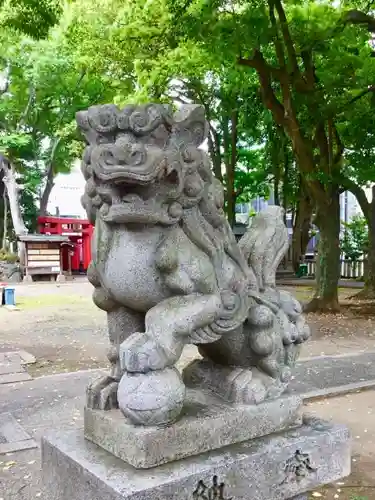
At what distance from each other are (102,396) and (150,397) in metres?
0.42

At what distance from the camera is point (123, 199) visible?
93.1 inches

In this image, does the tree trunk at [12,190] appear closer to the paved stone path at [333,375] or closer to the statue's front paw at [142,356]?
the paved stone path at [333,375]

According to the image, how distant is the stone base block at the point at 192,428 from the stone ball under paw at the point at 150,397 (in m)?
0.05

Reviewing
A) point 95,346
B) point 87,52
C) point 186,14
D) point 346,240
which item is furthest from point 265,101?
Answer: point 346,240

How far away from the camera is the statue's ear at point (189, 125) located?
97.1 inches

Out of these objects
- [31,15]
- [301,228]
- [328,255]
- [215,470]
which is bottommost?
[215,470]

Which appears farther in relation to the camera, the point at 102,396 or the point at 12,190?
the point at 12,190

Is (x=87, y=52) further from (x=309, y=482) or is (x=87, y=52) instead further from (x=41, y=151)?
(x=309, y=482)

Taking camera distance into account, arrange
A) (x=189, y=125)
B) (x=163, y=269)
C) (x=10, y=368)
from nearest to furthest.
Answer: (x=163, y=269), (x=189, y=125), (x=10, y=368)

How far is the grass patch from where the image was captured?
Result: 14.6m

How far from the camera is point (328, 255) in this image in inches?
486

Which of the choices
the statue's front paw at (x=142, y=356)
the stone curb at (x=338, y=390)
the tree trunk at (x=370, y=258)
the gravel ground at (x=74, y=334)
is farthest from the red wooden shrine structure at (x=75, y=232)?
the statue's front paw at (x=142, y=356)

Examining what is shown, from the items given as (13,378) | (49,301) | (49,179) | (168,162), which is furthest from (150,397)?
(49,179)

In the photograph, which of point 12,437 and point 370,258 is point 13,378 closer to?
point 12,437
